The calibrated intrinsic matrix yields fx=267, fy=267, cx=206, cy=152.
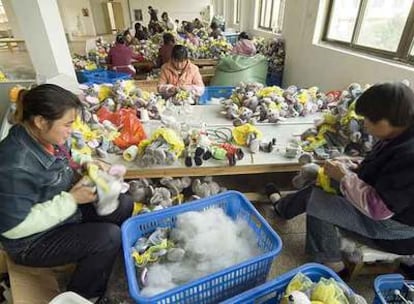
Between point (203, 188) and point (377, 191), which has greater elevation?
point (377, 191)

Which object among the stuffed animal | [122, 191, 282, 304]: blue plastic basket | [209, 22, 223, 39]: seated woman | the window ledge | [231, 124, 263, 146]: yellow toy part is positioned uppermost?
the window ledge

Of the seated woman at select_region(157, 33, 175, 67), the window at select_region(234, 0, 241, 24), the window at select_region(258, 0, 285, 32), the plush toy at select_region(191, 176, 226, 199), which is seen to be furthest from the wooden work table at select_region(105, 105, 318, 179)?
the window at select_region(234, 0, 241, 24)

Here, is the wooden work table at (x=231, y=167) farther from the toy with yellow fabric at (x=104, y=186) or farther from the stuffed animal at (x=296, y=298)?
the stuffed animal at (x=296, y=298)

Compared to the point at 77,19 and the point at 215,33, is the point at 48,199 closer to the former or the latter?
the point at 215,33

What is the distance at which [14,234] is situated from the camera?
89 centimetres

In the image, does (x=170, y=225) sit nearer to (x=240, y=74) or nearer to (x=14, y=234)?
(x=14, y=234)

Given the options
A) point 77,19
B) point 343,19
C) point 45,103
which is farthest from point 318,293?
point 77,19

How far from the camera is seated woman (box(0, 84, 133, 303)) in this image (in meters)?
0.86

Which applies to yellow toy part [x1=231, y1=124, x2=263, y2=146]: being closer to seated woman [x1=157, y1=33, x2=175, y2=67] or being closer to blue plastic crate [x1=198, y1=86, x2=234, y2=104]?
blue plastic crate [x1=198, y1=86, x2=234, y2=104]

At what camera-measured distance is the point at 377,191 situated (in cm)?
96

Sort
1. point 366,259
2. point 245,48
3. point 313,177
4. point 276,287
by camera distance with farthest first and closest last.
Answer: point 245,48
point 313,177
point 366,259
point 276,287

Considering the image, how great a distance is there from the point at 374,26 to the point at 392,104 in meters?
2.00

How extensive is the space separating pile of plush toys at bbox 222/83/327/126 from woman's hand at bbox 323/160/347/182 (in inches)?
28.8

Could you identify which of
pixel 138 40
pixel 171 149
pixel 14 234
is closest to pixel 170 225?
pixel 171 149
